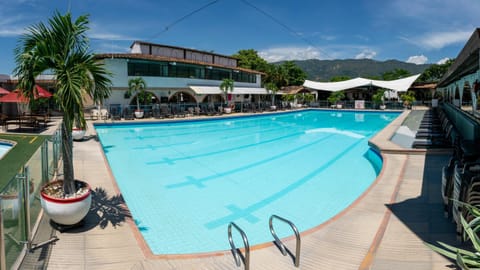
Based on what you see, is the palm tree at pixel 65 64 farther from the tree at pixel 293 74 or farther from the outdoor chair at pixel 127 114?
the tree at pixel 293 74

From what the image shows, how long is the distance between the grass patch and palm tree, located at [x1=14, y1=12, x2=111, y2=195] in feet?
10.5

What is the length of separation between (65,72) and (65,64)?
7.4 inches

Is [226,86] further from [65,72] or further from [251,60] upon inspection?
[251,60]

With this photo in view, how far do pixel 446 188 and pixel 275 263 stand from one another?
133 inches

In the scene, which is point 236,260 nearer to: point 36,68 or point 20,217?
point 20,217

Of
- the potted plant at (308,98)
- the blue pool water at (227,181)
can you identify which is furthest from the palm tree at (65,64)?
the potted plant at (308,98)

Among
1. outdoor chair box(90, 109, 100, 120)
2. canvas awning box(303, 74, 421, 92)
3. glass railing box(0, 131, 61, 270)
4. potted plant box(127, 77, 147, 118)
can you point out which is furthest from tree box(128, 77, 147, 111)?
canvas awning box(303, 74, 421, 92)

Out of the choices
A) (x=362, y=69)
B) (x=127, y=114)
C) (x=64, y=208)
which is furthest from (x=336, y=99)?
(x=362, y=69)

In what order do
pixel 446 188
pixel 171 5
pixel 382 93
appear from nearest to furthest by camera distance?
1. pixel 446 188
2. pixel 171 5
3. pixel 382 93

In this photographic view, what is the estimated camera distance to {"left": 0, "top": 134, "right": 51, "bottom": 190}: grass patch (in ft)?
28.4

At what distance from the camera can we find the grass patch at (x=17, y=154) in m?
8.65

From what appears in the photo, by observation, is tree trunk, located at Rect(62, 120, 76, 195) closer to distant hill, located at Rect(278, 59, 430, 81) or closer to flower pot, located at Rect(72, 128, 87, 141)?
flower pot, located at Rect(72, 128, 87, 141)

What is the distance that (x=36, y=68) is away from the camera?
4727 mm

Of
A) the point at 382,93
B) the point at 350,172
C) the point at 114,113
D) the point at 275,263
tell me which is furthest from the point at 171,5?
the point at 382,93
